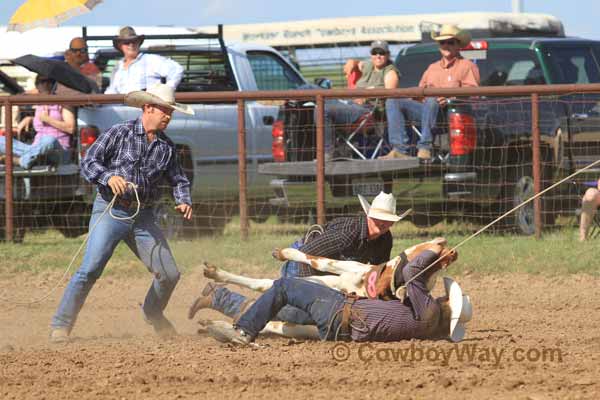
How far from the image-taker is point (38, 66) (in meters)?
12.5

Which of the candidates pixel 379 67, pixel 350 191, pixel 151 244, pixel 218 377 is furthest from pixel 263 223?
pixel 218 377

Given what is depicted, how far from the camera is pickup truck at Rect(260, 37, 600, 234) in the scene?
1209 cm

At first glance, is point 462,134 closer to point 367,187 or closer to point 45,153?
point 367,187

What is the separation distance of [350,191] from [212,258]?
168 cm

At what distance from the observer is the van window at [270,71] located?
1435 centimetres

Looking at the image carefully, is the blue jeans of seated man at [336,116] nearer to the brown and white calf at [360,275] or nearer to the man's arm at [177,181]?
the man's arm at [177,181]

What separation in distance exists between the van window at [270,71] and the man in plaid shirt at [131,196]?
20.4ft

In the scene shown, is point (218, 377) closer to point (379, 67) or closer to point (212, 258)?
point (212, 258)

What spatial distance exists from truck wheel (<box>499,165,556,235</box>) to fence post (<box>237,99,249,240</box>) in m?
2.61

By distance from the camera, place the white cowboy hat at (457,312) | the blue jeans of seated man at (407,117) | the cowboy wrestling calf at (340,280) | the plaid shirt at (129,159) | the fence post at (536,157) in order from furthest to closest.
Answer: the blue jeans of seated man at (407,117) → the fence post at (536,157) → the plaid shirt at (129,159) → the white cowboy hat at (457,312) → the cowboy wrestling calf at (340,280)

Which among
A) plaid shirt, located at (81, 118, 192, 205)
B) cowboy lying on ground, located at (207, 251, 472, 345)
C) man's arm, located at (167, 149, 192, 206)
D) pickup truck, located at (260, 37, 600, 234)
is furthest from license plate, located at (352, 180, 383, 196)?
cowboy lying on ground, located at (207, 251, 472, 345)

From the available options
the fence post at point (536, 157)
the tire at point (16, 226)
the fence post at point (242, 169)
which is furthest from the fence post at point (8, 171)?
the fence post at point (536, 157)

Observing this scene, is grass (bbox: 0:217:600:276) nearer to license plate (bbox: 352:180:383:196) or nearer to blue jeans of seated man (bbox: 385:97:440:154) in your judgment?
license plate (bbox: 352:180:383:196)

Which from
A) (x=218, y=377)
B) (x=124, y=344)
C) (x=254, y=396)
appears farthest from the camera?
(x=124, y=344)
